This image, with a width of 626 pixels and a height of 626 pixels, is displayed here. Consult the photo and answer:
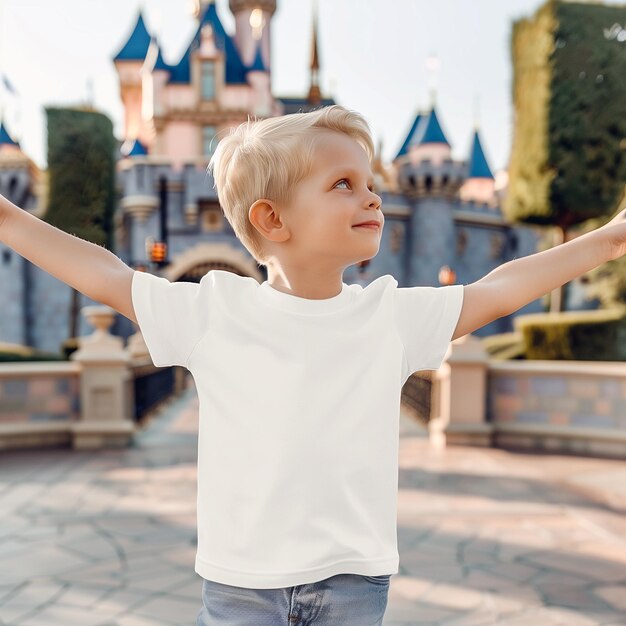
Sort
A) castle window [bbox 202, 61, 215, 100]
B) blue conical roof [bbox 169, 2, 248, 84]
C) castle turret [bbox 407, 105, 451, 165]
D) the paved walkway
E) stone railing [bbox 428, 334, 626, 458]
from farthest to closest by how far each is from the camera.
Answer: castle turret [bbox 407, 105, 451, 165] < blue conical roof [bbox 169, 2, 248, 84] < castle window [bbox 202, 61, 215, 100] < stone railing [bbox 428, 334, 626, 458] < the paved walkway

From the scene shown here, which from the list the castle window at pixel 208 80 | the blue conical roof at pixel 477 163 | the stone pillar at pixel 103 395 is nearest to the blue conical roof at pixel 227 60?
the castle window at pixel 208 80

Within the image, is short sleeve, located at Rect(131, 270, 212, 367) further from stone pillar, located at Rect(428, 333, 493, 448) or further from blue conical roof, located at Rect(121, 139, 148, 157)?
blue conical roof, located at Rect(121, 139, 148, 157)

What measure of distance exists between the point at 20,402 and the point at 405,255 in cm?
1822

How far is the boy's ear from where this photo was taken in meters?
1.32

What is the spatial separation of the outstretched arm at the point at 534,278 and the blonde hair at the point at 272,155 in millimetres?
385

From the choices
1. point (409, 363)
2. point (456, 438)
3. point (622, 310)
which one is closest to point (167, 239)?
point (622, 310)

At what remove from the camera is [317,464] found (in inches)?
49.1

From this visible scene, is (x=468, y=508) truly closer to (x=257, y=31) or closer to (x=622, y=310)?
(x=622, y=310)

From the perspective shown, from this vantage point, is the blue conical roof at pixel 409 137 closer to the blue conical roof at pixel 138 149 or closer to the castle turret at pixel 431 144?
the castle turret at pixel 431 144

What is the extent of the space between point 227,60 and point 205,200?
241 inches

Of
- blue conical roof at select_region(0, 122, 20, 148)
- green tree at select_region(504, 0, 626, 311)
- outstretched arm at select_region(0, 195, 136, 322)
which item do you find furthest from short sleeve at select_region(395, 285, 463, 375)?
blue conical roof at select_region(0, 122, 20, 148)

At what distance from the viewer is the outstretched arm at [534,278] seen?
4.70 feet

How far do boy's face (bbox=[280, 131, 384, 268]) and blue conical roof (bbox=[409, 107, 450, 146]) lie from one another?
25385 mm

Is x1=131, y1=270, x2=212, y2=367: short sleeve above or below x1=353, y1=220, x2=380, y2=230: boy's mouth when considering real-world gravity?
below
